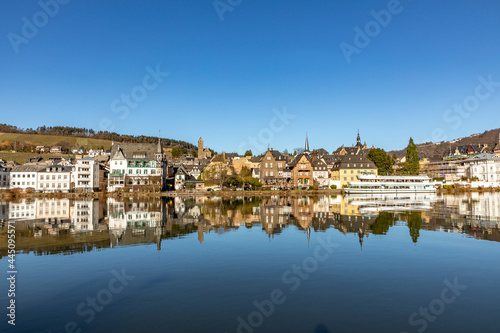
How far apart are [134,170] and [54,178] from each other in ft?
66.5

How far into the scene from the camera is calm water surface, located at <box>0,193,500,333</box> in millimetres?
9344

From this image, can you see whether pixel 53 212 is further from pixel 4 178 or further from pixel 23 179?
pixel 4 178

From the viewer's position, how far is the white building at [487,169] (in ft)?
309

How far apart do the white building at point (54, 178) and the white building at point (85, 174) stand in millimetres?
2086

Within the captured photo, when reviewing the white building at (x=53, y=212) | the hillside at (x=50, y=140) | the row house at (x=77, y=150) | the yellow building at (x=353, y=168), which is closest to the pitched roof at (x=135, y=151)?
the white building at (x=53, y=212)

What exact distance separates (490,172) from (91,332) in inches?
4382

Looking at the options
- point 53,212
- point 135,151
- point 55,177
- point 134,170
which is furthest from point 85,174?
point 53,212

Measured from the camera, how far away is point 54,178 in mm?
82938

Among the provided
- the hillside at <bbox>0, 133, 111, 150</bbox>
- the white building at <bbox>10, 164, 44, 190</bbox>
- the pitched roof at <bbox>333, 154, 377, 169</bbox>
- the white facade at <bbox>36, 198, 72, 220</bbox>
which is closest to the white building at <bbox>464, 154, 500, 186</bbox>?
the pitched roof at <bbox>333, 154, 377, 169</bbox>

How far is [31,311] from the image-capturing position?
1003cm

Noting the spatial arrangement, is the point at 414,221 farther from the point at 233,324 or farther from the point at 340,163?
the point at 340,163

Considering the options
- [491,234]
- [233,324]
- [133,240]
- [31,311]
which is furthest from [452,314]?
[133,240]

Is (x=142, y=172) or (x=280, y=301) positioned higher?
(x=142, y=172)

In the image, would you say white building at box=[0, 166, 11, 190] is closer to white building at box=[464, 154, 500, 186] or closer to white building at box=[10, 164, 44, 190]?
white building at box=[10, 164, 44, 190]
